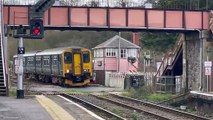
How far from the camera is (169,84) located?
42.1 m

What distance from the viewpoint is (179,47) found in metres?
43.6

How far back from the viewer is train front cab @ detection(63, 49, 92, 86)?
45125 mm

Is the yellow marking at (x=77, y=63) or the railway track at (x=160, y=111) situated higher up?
the yellow marking at (x=77, y=63)

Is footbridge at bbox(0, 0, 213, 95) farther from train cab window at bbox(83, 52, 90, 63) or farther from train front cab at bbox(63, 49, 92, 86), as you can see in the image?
train cab window at bbox(83, 52, 90, 63)

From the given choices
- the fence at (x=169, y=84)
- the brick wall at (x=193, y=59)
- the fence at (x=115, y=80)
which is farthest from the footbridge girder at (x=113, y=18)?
the fence at (x=115, y=80)

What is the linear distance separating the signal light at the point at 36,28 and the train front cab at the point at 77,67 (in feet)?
59.3

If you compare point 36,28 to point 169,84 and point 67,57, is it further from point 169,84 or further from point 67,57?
point 67,57

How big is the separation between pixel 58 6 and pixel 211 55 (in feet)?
36.2

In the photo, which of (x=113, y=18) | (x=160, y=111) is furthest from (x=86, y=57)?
(x=160, y=111)

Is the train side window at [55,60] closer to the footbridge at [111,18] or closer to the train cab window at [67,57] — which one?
the train cab window at [67,57]

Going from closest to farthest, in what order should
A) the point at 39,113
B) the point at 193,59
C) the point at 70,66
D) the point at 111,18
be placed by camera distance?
the point at 39,113 < the point at 111,18 < the point at 193,59 < the point at 70,66

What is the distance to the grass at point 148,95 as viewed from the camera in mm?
35828

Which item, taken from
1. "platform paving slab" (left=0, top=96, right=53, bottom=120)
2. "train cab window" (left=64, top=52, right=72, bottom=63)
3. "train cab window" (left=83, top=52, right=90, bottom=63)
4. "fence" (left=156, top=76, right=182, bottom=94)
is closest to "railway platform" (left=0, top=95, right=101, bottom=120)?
"platform paving slab" (left=0, top=96, right=53, bottom=120)

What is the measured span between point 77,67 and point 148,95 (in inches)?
381
